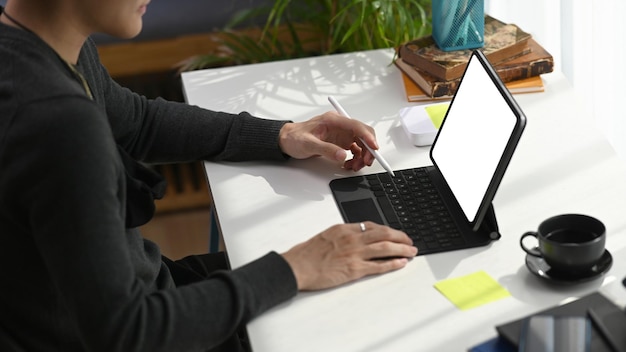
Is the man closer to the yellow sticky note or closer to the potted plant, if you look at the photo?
the yellow sticky note

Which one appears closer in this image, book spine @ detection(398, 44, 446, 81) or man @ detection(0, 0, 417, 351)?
man @ detection(0, 0, 417, 351)

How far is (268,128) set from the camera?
1.68 meters

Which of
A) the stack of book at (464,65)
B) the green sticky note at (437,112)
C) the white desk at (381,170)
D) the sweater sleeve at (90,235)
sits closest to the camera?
the sweater sleeve at (90,235)

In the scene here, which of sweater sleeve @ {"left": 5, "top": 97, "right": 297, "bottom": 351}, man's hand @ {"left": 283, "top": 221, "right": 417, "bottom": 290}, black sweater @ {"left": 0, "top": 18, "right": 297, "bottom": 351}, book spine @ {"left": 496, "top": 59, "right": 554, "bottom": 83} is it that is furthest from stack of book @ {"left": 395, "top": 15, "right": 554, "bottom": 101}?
sweater sleeve @ {"left": 5, "top": 97, "right": 297, "bottom": 351}

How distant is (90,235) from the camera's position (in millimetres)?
1080

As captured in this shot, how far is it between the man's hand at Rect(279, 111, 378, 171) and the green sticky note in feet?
0.52

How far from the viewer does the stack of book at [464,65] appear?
188 cm

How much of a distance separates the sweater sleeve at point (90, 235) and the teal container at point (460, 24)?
3.22ft

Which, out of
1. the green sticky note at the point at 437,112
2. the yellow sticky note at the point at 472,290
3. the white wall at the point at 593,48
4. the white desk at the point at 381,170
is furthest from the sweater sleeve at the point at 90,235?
the white wall at the point at 593,48

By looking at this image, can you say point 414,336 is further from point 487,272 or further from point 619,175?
point 619,175

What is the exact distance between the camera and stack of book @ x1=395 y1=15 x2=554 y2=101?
188 cm

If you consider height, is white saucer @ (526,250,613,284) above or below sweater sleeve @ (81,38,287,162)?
below

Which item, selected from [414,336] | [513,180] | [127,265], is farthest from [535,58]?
[127,265]

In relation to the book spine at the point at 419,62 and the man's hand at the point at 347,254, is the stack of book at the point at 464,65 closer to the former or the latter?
the book spine at the point at 419,62
